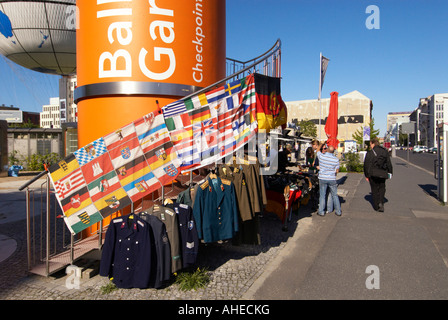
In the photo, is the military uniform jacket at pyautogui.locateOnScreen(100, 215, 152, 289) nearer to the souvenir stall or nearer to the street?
the souvenir stall

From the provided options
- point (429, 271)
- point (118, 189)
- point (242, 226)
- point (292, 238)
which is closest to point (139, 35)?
point (118, 189)

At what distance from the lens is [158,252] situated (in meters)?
3.57

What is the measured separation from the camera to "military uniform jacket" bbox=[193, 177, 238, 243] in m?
4.00

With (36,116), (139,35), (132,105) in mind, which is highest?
(36,116)

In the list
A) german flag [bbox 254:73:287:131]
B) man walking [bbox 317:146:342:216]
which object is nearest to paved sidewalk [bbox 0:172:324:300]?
man walking [bbox 317:146:342:216]

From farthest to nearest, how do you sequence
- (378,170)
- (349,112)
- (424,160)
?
(349,112)
(424,160)
(378,170)

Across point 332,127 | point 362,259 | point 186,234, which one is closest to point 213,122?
point 186,234

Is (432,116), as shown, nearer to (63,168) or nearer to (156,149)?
(156,149)

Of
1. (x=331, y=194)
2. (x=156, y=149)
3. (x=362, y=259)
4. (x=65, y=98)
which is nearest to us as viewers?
(x=156, y=149)

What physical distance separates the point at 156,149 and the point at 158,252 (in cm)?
151

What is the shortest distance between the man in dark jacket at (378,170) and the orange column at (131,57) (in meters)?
5.47

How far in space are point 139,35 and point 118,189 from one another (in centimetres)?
264
